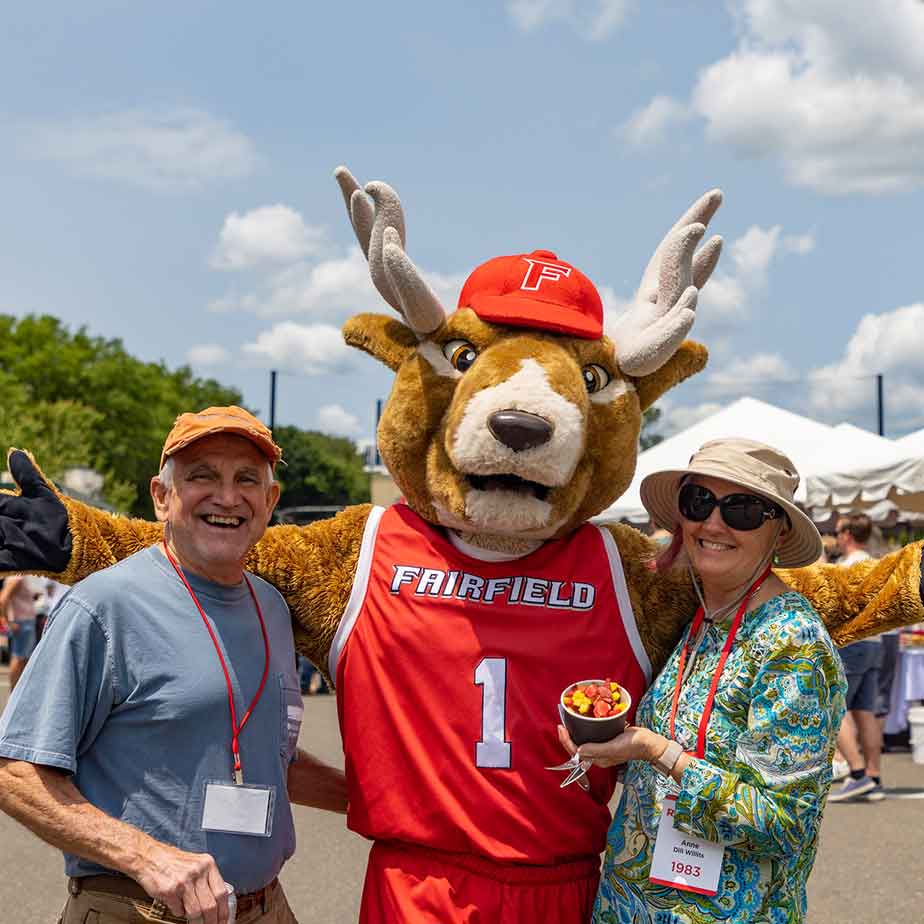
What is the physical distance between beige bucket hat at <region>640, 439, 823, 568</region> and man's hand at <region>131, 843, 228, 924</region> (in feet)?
4.55

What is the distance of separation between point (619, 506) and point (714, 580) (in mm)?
8445

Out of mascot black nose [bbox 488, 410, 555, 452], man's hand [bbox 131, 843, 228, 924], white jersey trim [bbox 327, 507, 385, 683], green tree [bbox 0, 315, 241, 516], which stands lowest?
man's hand [bbox 131, 843, 228, 924]

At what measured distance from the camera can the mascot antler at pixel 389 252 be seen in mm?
2939

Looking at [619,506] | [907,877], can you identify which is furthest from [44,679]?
[619,506]

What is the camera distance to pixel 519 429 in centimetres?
270

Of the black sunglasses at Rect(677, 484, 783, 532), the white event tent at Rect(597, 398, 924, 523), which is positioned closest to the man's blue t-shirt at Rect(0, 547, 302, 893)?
the black sunglasses at Rect(677, 484, 783, 532)

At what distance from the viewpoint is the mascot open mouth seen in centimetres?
284

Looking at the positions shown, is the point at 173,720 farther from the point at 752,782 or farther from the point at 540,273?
the point at 540,273

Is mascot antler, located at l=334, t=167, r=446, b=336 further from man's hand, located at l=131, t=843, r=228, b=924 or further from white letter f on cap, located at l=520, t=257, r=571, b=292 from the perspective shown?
man's hand, located at l=131, t=843, r=228, b=924

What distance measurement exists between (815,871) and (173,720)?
15.4ft

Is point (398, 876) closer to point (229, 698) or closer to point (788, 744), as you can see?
point (229, 698)

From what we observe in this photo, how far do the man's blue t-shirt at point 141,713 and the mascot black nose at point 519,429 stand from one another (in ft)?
2.62

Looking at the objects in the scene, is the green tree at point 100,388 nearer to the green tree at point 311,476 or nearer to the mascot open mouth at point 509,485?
the green tree at point 311,476

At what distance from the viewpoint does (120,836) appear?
2209mm
